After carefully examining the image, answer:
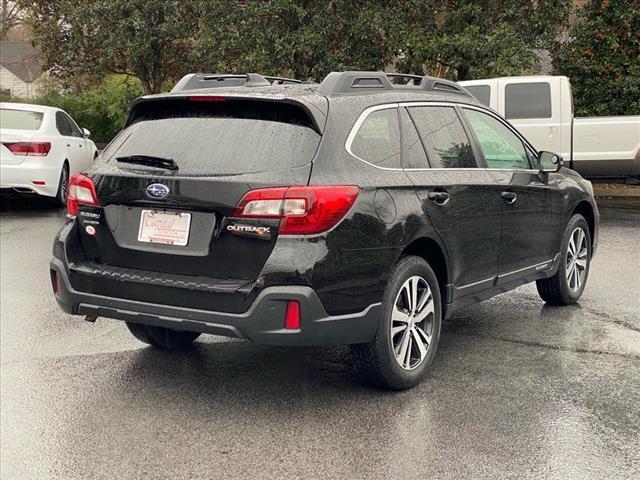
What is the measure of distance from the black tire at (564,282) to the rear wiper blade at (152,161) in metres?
3.50

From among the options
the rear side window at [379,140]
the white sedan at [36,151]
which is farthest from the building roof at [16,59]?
the rear side window at [379,140]

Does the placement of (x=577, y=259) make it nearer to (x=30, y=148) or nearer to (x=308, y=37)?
(x=30, y=148)

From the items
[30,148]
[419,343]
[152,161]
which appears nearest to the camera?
[152,161]

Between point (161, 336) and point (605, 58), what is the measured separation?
15239 millimetres

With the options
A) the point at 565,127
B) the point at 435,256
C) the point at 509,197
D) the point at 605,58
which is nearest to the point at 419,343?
the point at 435,256

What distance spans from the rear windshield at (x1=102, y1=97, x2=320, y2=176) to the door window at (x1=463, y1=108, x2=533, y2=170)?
174 centimetres

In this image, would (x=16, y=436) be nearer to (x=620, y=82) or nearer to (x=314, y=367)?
(x=314, y=367)

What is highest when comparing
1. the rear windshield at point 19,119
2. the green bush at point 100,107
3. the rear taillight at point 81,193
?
the rear taillight at point 81,193

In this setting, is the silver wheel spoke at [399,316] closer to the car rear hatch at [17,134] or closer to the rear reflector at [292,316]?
the rear reflector at [292,316]

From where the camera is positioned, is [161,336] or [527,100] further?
[527,100]

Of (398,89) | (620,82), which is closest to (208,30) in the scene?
(620,82)

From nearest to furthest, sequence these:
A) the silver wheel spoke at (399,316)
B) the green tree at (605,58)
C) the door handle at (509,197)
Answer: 1. the silver wheel spoke at (399,316)
2. the door handle at (509,197)
3. the green tree at (605,58)

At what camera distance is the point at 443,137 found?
5.27 m

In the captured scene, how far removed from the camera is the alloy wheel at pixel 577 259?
691 cm
